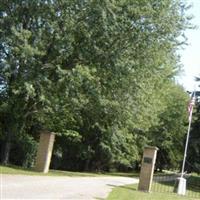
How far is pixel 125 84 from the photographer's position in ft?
99.7

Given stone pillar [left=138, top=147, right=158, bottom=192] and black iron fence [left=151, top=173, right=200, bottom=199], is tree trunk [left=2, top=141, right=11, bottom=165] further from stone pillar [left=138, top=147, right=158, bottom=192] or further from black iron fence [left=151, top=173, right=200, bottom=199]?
stone pillar [left=138, top=147, right=158, bottom=192]

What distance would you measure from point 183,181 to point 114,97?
6794 millimetres

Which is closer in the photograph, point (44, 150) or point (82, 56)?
point (44, 150)

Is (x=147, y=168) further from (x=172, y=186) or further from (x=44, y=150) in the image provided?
(x=172, y=186)

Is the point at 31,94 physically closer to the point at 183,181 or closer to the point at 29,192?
the point at 183,181

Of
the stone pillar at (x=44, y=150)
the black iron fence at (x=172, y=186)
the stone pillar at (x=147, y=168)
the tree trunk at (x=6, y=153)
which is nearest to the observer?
the stone pillar at (x=147, y=168)

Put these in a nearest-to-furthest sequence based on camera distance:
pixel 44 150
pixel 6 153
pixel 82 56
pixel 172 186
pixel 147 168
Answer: pixel 147 168 < pixel 44 150 < pixel 82 56 < pixel 6 153 < pixel 172 186

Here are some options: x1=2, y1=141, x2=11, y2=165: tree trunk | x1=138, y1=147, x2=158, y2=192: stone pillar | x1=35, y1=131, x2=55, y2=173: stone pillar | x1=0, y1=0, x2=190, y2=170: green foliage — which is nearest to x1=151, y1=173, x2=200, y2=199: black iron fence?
x1=138, y1=147, x2=158, y2=192: stone pillar

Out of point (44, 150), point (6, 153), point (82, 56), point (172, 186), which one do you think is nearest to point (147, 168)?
point (44, 150)

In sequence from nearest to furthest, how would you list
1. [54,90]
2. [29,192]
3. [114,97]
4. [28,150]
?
1. [29,192]
2. [54,90]
3. [114,97]
4. [28,150]

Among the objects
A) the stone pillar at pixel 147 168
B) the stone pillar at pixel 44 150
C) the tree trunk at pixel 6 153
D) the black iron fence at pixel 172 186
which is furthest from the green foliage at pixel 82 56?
the stone pillar at pixel 147 168

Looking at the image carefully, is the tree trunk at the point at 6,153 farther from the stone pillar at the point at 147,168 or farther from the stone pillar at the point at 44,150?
the stone pillar at the point at 147,168

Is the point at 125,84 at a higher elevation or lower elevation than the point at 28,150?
higher

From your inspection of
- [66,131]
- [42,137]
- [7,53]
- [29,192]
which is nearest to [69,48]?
[7,53]
